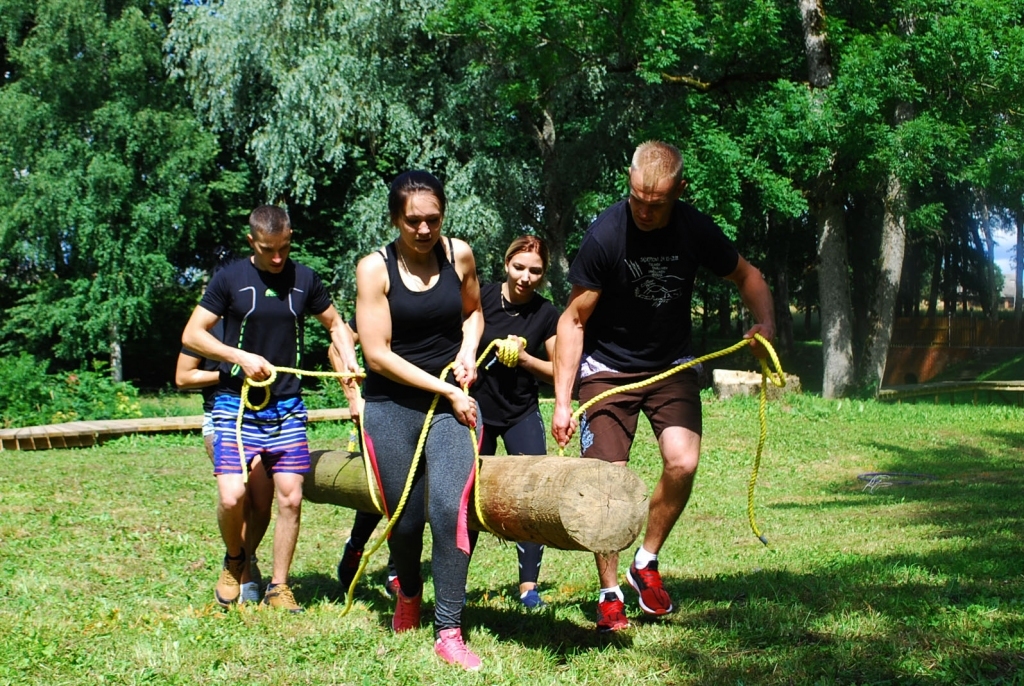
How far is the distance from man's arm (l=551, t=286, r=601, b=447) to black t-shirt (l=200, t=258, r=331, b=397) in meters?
1.37

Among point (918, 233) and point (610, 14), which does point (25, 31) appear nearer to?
point (610, 14)

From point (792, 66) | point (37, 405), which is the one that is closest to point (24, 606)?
point (37, 405)

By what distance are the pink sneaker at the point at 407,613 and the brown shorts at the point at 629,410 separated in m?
1.03

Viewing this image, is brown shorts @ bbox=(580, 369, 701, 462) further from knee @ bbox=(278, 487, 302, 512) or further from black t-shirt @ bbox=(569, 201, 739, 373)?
knee @ bbox=(278, 487, 302, 512)

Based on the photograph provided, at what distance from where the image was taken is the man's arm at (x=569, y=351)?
4.56 metres

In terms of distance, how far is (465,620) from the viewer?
497 centimetres

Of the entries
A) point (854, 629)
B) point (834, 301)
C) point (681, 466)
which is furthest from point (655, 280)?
point (834, 301)

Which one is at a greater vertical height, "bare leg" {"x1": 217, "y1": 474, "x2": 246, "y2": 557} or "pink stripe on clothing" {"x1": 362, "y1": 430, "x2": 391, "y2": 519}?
"pink stripe on clothing" {"x1": 362, "y1": 430, "x2": 391, "y2": 519}

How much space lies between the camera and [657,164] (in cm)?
434

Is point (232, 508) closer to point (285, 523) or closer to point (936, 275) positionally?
point (285, 523)

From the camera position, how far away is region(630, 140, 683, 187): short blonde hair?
4.33 m

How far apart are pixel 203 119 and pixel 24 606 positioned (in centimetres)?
2302

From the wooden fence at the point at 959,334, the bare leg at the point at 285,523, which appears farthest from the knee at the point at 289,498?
the wooden fence at the point at 959,334

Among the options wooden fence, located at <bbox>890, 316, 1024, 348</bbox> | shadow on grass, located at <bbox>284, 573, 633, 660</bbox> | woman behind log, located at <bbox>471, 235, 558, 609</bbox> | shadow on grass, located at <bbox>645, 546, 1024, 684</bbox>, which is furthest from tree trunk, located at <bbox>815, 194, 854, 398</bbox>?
shadow on grass, located at <bbox>284, 573, 633, 660</bbox>
